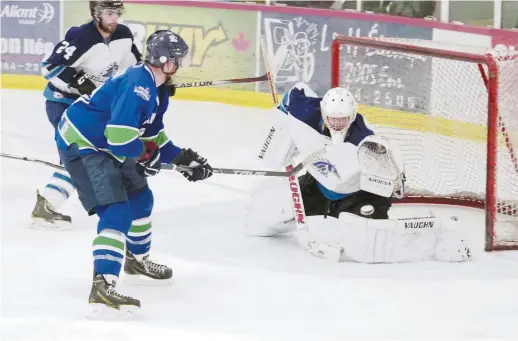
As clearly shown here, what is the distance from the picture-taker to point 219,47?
692cm

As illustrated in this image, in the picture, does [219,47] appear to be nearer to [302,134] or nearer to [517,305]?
[302,134]

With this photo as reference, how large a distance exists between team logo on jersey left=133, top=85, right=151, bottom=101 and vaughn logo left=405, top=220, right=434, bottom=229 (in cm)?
119

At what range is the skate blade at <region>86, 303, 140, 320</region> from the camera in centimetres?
305

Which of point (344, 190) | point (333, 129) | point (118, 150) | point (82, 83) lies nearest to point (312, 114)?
point (333, 129)

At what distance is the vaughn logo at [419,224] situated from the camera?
12.4ft

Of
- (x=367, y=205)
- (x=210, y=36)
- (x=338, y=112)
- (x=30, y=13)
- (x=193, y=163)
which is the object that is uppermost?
(x=30, y=13)

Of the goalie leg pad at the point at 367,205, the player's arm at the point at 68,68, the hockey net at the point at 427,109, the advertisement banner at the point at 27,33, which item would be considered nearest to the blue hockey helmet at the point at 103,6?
the player's arm at the point at 68,68

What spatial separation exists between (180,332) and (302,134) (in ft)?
4.01

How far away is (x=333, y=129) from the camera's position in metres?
3.81

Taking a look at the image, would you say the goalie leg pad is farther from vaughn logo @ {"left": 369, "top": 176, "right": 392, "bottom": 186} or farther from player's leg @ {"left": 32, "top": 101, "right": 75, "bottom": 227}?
player's leg @ {"left": 32, "top": 101, "right": 75, "bottom": 227}

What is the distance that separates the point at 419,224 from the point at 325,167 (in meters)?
0.40

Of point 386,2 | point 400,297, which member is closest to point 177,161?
point 400,297

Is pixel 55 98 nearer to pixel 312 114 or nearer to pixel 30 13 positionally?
pixel 312 114

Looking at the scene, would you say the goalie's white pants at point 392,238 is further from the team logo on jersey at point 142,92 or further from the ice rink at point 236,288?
the team logo on jersey at point 142,92
